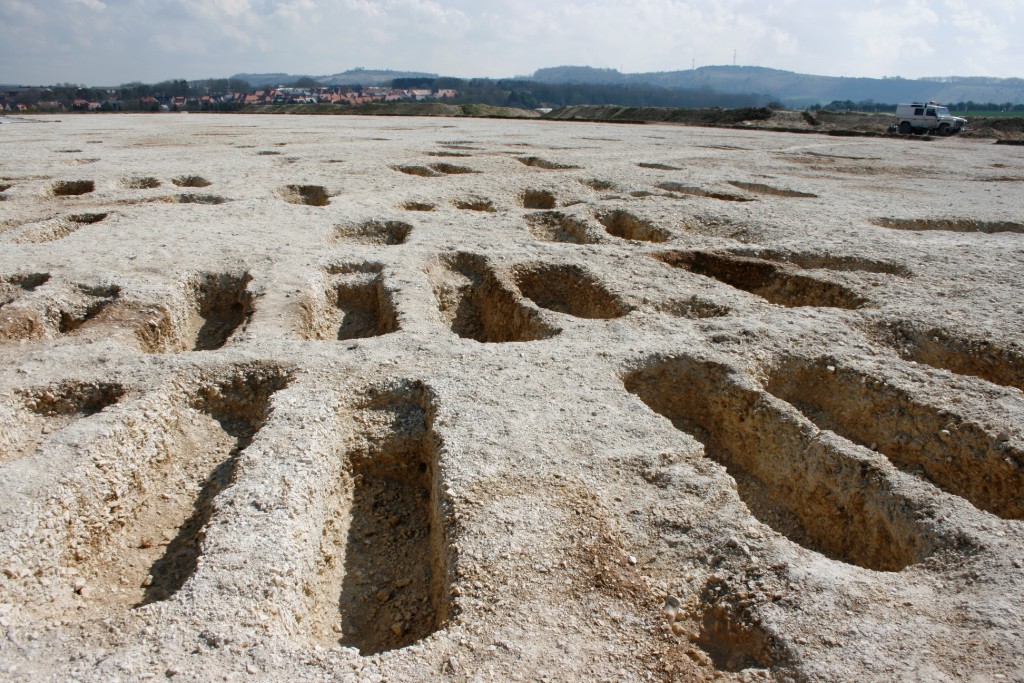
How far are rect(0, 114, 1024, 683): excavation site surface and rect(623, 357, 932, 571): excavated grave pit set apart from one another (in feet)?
0.06

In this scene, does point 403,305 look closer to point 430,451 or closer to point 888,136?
point 430,451

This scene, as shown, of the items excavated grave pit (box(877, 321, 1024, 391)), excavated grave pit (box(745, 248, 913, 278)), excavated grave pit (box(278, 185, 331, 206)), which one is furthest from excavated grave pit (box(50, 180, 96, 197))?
excavated grave pit (box(877, 321, 1024, 391))

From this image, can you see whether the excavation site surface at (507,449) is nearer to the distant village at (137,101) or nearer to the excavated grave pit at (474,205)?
the excavated grave pit at (474,205)

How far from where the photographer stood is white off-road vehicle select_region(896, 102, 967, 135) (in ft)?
87.3

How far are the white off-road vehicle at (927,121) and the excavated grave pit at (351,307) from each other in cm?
2749

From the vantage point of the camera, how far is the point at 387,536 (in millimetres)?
3807

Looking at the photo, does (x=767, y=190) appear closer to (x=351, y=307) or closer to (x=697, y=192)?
(x=697, y=192)

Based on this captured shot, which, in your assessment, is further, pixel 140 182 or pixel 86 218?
pixel 140 182

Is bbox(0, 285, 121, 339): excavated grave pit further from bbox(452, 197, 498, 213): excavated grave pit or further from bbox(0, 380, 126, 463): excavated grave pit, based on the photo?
bbox(452, 197, 498, 213): excavated grave pit

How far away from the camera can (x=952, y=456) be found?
13.8 feet

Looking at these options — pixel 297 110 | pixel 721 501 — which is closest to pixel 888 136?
pixel 721 501

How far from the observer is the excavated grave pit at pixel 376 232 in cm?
826

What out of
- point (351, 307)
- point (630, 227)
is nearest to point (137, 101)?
point (630, 227)

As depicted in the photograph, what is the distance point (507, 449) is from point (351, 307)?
3.28 m
